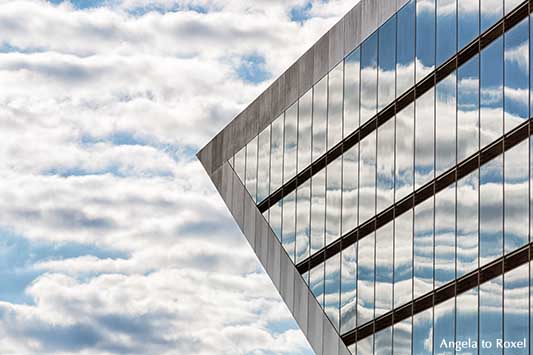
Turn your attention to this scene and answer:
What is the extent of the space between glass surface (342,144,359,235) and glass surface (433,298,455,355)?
911 cm

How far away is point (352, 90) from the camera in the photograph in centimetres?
5481

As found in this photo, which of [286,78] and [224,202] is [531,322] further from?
[224,202]

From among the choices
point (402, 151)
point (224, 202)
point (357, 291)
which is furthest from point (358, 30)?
point (224, 202)

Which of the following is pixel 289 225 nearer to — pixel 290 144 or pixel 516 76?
pixel 290 144

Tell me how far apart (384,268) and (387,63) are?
8.00 metres

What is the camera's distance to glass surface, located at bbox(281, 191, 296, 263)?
198 ft

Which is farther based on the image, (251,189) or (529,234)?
(251,189)

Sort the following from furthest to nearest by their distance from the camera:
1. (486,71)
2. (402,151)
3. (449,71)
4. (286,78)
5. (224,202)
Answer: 1. (224,202)
2. (286,78)
3. (402,151)
4. (449,71)
5. (486,71)

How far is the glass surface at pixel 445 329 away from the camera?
146 feet

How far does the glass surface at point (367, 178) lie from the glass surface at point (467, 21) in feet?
26.6

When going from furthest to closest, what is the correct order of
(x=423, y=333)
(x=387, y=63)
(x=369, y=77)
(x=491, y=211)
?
(x=369, y=77) < (x=387, y=63) < (x=423, y=333) < (x=491, y=211)

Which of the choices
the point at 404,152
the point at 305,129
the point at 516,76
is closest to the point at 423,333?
the point at 404,152

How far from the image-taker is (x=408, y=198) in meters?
49.2

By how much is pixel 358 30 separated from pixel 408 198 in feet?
29.6
